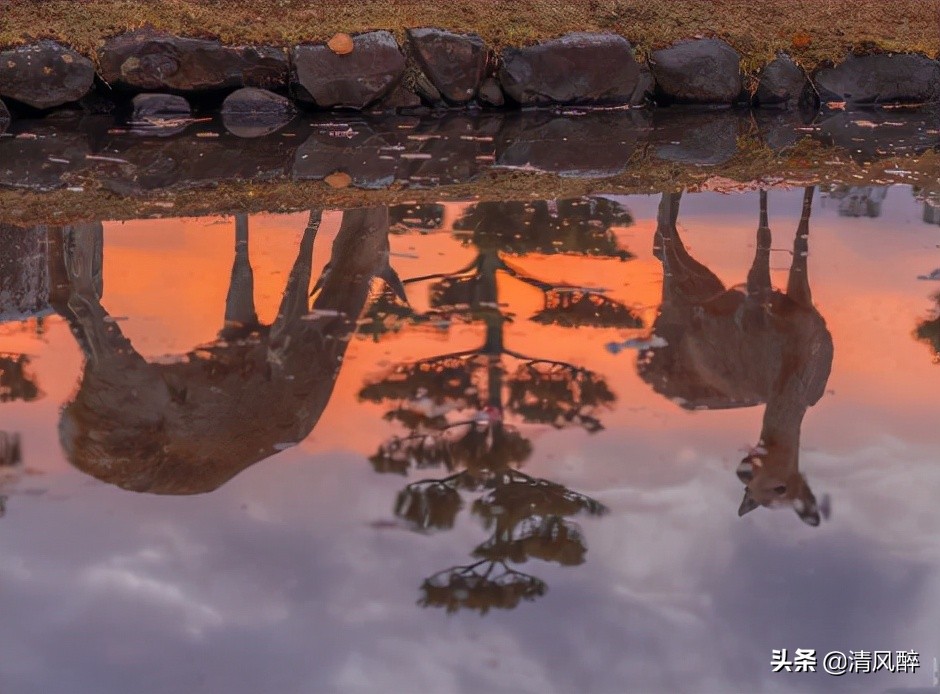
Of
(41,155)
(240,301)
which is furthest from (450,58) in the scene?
(240,301)

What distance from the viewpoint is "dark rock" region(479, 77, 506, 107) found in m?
11.1

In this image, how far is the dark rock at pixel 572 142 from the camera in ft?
28.0

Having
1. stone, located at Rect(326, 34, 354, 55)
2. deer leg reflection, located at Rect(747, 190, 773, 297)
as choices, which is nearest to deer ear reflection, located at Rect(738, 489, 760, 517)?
deer leg reflection, located at Rect(747, 190, 773, 297)

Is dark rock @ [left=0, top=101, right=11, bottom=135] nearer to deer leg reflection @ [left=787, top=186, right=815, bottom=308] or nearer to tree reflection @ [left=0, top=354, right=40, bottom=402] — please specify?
tree reflection @ [left=0, top=354, right=40, bottom=402]

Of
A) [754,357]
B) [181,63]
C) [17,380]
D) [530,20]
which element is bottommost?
[17,380]

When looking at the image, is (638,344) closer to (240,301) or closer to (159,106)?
(240,301)

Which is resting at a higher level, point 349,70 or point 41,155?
point 349,70

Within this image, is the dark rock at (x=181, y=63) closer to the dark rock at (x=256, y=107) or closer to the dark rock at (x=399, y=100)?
the dark rock at (x=256, y=107)

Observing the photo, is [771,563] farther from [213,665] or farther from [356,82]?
[356,82]

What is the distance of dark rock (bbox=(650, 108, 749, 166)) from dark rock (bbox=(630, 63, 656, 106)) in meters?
0.23

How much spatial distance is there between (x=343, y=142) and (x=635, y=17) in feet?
12.9

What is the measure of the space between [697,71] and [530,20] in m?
1.81

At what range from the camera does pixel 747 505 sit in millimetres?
3789

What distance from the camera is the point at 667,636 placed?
310 cm
